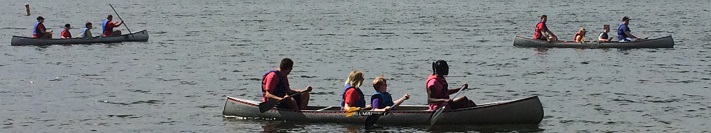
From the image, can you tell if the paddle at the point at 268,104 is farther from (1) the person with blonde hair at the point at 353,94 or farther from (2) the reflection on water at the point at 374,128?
(1) the person with blonde hair at the point at 353,94

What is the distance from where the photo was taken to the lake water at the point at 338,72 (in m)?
27.3

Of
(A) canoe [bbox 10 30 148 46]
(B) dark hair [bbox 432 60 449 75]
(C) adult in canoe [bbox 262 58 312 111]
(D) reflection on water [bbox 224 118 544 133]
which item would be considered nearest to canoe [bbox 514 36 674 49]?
(A) canoe [bbox 10 30 148 46]

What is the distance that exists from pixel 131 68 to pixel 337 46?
13185 mm

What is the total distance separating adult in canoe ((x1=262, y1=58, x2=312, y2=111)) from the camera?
24641 mm

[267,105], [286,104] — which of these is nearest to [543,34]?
[286,104]

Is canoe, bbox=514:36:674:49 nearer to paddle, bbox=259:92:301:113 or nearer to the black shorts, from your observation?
the black shorts

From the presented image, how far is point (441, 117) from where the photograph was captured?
80.9 ft

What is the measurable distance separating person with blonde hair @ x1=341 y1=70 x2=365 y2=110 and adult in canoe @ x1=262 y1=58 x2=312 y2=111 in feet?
2.33

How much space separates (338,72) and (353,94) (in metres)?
16.1

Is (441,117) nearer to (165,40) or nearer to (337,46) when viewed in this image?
(337,46)

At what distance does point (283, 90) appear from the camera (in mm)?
25281

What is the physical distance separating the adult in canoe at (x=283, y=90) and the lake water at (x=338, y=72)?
47 cm

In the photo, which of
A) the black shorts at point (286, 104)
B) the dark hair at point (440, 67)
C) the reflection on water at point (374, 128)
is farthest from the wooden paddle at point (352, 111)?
the dark hair at point (440, 67)

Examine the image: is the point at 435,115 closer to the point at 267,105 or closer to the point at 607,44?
the point at 267,105
